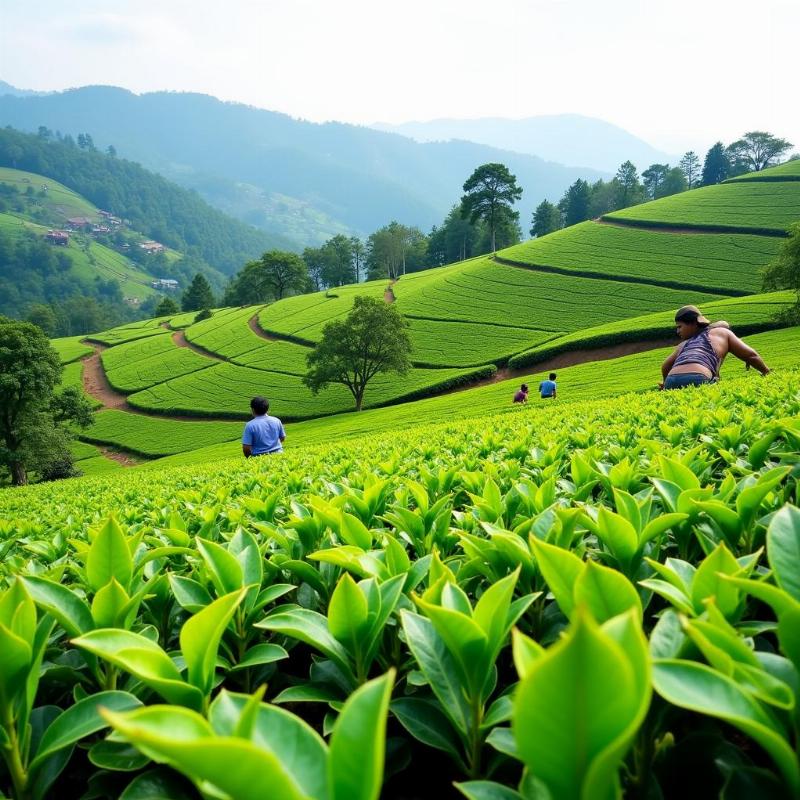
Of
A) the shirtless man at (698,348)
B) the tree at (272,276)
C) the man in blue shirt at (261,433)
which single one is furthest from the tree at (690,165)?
the man in blue shirt at (261,433)

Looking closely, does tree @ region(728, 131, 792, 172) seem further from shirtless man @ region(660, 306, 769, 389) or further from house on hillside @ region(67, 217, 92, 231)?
house on hillside @ region(67, 217, 92, 231)

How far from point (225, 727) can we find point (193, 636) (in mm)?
Answer: 276

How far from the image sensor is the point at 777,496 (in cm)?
183

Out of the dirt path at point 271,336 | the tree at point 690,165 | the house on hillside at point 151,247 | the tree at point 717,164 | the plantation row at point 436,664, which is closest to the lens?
the plantation row at point 436,664

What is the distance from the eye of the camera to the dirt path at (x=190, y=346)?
5208 cm

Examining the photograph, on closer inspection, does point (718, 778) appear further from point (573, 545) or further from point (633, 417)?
point (633, 417)

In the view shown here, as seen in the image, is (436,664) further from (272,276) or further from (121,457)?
(272,276)

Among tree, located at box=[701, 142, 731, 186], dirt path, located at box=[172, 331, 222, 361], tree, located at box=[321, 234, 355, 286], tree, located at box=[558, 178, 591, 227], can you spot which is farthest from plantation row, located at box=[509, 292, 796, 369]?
tree, located at box=[321, 234, 355, 286]

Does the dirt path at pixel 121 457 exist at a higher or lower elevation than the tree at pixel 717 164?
lower

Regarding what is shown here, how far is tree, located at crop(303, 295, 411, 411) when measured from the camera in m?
37.0

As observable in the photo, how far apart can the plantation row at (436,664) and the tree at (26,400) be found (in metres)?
35.4

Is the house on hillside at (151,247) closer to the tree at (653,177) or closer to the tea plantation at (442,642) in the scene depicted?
the tree at (653,177)

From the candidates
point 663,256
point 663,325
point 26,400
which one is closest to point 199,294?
point 26,400

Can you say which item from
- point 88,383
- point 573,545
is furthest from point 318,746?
point 88,383
